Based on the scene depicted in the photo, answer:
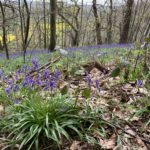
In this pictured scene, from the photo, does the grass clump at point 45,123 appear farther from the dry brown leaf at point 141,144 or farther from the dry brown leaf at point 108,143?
the dry brown leaf at point 141,144

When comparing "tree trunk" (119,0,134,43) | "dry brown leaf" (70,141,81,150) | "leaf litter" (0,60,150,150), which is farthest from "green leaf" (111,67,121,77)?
"tree trunk" (119,0,134,43)

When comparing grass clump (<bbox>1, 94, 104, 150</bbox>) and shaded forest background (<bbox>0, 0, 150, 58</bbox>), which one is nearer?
grass clump (<bbox>1, 94, 104, 150</bbox>)

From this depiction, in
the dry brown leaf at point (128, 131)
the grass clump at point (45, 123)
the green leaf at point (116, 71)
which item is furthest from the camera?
the green leaf at point (116, 71)

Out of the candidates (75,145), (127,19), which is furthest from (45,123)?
(127,19)

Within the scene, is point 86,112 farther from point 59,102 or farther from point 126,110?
point 126,110

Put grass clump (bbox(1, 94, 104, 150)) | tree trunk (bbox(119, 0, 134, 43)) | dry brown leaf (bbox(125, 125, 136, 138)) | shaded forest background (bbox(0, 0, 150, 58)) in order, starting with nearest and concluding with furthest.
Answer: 1. grass clump (bbox(1, 94, 104, 150))
2. dry brown leaf (bbox(125, 125, 136, 138))
3. shaded forest background (bbox(0, 0, 150, 58))
4. tree trunk (bbox(119, 0, 134, 43))

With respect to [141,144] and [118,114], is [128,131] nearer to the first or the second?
[141,144]

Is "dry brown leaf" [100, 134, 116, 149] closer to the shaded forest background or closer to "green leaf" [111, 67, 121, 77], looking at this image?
"green leaf" [111, 67, 121, 77]

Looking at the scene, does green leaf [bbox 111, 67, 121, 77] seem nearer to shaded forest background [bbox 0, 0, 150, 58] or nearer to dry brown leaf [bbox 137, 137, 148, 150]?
dry brown leaf [bbox 137, 137, 148, 150]

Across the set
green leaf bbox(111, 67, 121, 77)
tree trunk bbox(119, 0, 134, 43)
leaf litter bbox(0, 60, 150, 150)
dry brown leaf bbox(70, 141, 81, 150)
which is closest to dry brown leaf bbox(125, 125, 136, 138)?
leaf litter bbox(0, 60, 150, 150)

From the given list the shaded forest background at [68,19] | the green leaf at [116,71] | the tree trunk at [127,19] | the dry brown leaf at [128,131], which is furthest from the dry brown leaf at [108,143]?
the tree trunk at [127,19]

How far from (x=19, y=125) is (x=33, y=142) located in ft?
0.80

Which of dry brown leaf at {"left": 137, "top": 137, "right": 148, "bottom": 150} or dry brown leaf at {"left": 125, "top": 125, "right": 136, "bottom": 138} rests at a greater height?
dry brown leaf at {"left": 125, "top": 125, "right": 136, "bottom": 138}

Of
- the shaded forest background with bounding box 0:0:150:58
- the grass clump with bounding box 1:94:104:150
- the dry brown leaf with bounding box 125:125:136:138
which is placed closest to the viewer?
the grass clump with bounding box 1:94:104:150
